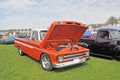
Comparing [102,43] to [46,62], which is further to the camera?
[102,43]

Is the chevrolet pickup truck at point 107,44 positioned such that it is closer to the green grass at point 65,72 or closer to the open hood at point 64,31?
the green grass at point 65,72

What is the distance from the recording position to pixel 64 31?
666cm

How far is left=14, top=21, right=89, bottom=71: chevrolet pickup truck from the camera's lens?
239 inches

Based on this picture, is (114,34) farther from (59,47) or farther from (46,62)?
(46,62)

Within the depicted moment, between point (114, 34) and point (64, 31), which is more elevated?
point (64, 31)

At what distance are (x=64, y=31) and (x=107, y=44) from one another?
117 inches

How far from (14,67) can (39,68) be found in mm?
1267

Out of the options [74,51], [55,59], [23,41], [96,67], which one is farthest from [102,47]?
[23,41]

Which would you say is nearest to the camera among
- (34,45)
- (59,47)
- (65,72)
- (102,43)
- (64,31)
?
(65,72)

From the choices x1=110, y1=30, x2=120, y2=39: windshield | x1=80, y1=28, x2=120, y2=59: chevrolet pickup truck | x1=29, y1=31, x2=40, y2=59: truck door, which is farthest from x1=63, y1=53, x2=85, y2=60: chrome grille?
x1=110, y1=30, x2=120, y2=39: windshield

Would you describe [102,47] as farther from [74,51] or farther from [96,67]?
[74,51]

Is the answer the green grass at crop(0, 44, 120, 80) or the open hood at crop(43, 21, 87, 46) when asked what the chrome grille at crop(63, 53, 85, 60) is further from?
the open hood at crop(43, 21, 87, 46)

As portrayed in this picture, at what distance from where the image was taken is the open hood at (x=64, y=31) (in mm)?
6109

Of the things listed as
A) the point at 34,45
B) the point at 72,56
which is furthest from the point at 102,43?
the point at 34,45
